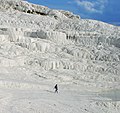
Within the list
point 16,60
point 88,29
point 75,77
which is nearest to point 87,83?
point 75,77

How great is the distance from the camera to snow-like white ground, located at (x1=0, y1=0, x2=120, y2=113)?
63.9ft

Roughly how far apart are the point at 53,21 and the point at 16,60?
2537 cm

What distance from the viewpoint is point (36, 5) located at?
67750mm

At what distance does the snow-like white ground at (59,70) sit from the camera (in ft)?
63.9

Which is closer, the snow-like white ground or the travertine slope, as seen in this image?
the snow-like white ground

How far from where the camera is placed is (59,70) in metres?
33.1

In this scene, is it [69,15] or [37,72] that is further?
[69,15]

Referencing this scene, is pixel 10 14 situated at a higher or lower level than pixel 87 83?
higher

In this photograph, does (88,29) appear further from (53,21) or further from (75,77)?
(75,77)

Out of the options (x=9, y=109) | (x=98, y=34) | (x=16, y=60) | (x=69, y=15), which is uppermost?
(x=69, y=15)

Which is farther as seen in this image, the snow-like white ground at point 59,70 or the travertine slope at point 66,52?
the travertine slope at point 66,52

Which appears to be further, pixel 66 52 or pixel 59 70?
pixel 66 52

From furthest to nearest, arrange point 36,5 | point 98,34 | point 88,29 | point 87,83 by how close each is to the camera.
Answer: point 36,5 → point 88,29 → point 98,34 → point 87,83

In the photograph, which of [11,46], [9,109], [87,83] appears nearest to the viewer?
[9,109]
